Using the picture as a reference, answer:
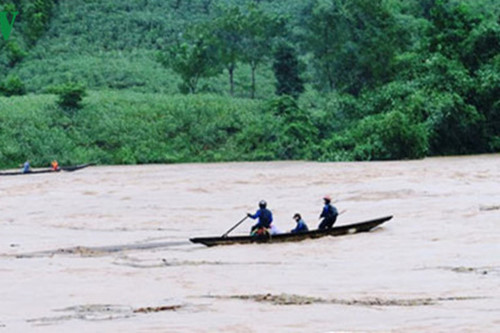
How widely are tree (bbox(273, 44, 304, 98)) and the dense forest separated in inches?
2.8

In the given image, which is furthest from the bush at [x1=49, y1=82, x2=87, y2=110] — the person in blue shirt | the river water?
the person in blue shirt

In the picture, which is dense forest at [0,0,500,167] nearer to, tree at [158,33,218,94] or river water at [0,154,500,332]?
tree at [158,33,218,94]

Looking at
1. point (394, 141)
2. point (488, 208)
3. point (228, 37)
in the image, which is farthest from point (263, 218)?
point (228, 37)

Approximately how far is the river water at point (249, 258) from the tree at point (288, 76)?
19941 mm

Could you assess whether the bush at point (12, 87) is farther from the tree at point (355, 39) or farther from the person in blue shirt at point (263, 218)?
→ the person in blue shirt at point (263, 218)

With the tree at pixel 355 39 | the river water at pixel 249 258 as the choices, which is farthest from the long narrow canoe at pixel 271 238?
the tree at pixel 355 39

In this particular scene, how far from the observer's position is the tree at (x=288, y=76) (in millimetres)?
57469

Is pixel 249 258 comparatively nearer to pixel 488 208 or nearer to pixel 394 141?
pixel 488 208

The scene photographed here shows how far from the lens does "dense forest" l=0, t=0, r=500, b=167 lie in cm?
4831

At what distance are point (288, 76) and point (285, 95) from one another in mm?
5343

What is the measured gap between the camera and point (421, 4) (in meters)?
71.1

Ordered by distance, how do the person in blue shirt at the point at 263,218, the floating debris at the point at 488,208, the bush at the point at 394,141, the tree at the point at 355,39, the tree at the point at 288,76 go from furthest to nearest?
the tree at the point at 288,76 < the tree at the point at 355,39 < the bush at the point at 394,141 < the floating debris at the point at 488,208 < the person in blue shirt at the point at 263,218

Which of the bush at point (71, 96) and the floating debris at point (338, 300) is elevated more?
the bush at point (71, 96)

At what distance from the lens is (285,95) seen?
175 ft
